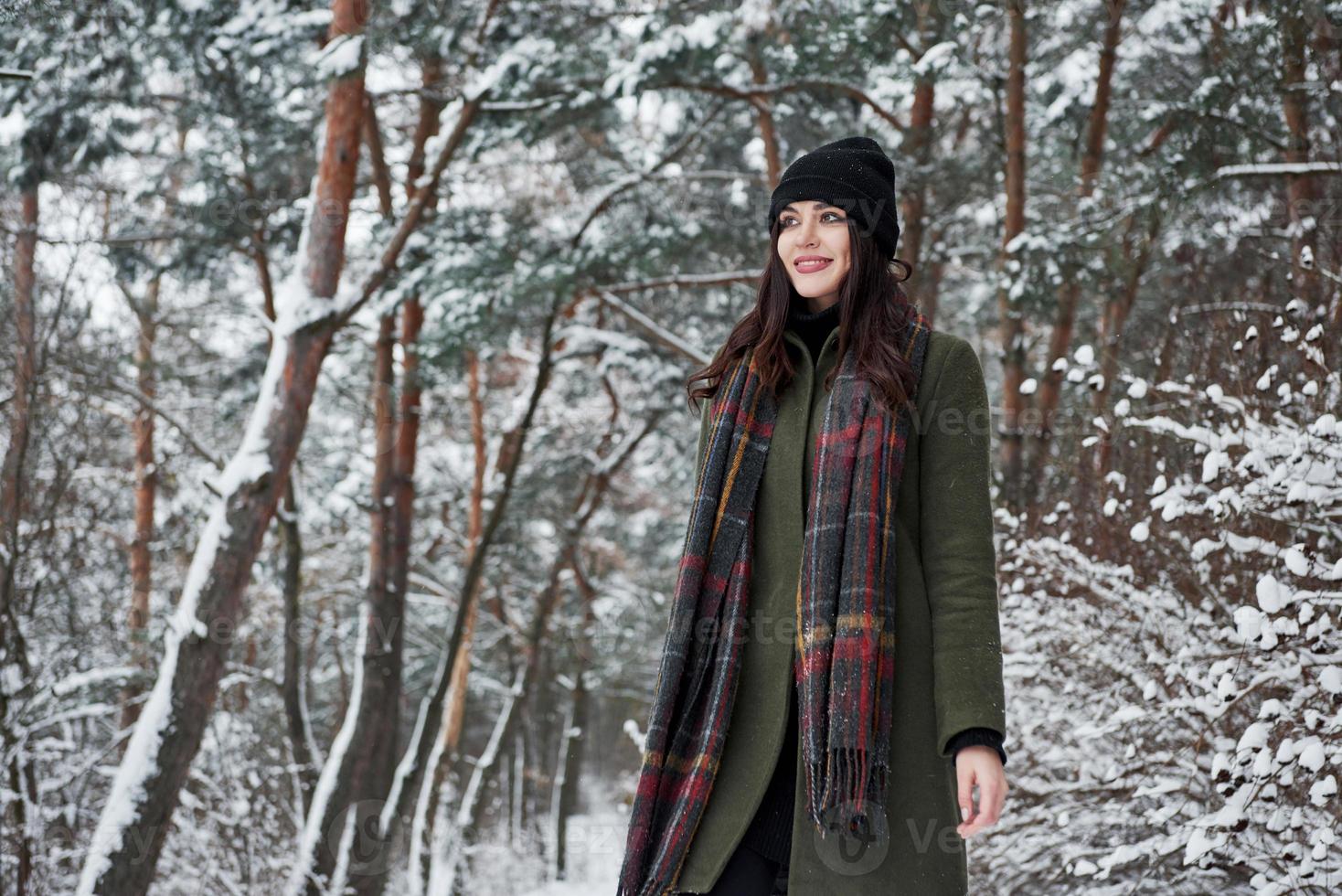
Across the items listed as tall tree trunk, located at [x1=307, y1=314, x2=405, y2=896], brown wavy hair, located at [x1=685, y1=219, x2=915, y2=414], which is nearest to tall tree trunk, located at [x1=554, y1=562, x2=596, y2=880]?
tall tree trunk, located at [x1=307, y1=314, x2=405, y2=896]

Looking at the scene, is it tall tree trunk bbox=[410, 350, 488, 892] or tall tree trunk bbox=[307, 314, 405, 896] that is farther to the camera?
tall tree trunk bbox=[410, 350, 488, 892]

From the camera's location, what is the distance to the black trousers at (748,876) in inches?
73.0

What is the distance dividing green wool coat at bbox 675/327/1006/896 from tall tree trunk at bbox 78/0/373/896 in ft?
16.9

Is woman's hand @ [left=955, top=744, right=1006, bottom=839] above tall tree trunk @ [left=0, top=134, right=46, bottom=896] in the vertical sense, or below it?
below

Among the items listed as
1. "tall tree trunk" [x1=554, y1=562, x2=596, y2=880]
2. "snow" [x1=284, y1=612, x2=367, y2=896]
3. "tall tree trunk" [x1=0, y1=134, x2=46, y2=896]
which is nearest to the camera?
"tall tree trunk" [x1=0, y1=134, x2=46, y2=896]

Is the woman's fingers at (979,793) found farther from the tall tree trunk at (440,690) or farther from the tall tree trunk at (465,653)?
the tall tree trunk at (465,653)

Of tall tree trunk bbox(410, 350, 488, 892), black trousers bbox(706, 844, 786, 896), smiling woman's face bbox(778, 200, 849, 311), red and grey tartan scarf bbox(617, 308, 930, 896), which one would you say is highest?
tall tree trunk bbox(410, 350, 488, 892)

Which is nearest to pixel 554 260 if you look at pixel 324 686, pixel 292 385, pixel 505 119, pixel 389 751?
pixel 505 119

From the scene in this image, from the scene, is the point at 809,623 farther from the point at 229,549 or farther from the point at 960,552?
the point at 229,549

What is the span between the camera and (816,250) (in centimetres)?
216

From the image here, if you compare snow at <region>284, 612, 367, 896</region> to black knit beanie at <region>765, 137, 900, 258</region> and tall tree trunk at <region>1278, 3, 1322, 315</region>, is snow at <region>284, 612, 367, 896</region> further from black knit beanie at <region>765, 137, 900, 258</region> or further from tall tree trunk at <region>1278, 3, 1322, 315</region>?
black knit beanie at <region>765, 137, 900, 258</region>

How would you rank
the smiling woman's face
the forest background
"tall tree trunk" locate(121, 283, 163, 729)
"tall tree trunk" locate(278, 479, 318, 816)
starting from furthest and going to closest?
"tall tree trunk" locate(278, 479, 318, 816) → "tall tree trunk" locate(121, 283, 163, 729) → the forest background → the smiling woman's face

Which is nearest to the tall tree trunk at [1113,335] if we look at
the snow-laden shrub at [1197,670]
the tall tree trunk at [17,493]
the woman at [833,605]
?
the snow-laden shrub at [1197,670]

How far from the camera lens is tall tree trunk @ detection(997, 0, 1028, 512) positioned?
319 inches
